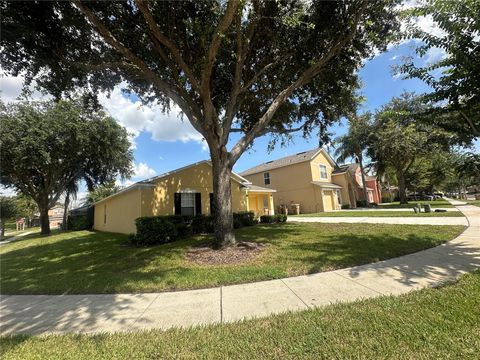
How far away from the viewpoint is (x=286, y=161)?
103 ft

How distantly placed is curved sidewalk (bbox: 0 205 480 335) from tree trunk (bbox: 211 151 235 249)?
11.8ft

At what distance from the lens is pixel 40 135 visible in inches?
749

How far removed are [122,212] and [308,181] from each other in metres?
19.3

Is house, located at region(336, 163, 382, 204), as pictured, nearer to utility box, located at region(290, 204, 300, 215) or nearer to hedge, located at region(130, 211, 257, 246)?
utility box, located at region(290, 204, 300, 215)

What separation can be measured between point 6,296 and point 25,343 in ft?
11.0

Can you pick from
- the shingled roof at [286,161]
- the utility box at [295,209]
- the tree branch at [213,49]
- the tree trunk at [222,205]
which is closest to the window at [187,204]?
the tree trunk at [222,205]

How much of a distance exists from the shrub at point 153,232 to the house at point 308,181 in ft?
62.6

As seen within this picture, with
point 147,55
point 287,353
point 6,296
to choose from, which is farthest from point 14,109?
point 287,353

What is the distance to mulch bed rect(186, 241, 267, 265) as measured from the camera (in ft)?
23.9

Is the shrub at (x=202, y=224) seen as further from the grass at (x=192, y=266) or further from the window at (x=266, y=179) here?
the window at (x=266, y=179)

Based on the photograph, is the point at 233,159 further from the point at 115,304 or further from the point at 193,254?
the point at 115,304

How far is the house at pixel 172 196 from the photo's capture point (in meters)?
13.9

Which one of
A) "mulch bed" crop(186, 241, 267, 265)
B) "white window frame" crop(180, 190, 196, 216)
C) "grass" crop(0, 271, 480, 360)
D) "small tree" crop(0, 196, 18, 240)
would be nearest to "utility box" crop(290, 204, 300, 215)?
"white window frame" crop(180, 190, 196, 216)

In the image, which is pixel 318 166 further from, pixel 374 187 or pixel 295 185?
pixel 374 187
